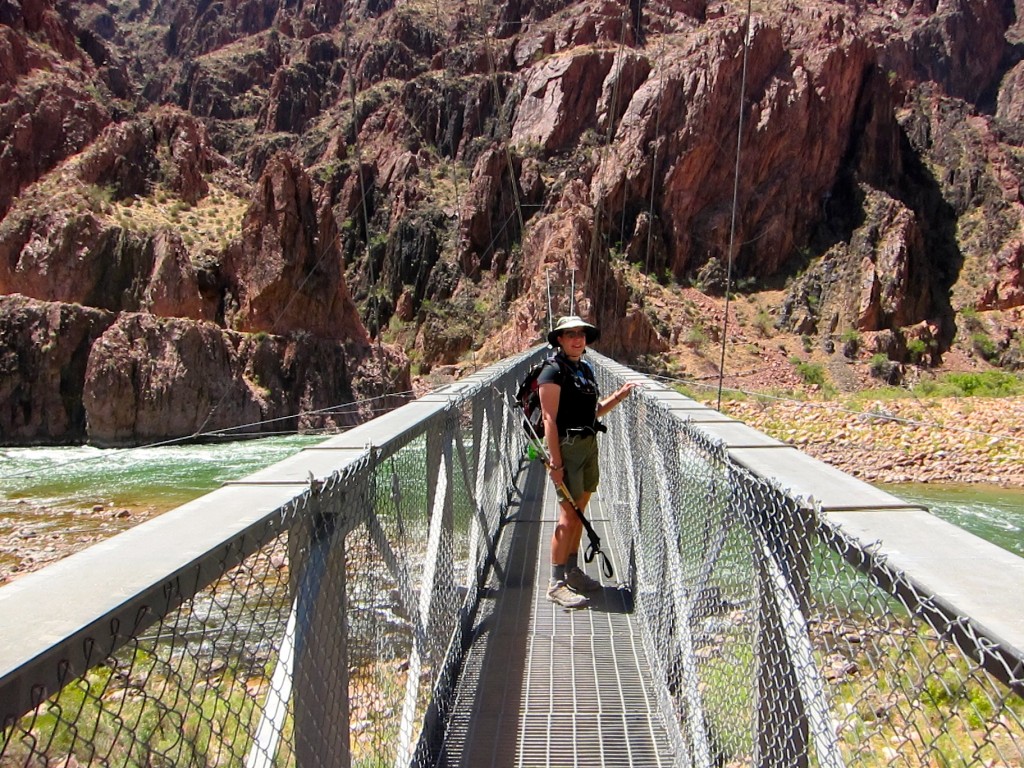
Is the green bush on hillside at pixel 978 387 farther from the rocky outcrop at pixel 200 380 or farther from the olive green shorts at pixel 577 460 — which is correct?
the olive green shorts at pixel 577 460

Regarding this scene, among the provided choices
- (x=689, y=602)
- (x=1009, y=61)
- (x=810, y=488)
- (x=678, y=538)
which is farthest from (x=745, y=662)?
(x=1009, y=61)

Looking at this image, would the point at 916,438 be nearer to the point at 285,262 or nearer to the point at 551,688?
the point at 551,688

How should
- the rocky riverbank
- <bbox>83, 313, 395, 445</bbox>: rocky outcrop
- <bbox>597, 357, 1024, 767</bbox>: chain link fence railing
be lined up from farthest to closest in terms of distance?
<bbox>83, 313, 395, 445</bbox>: rocky outcrop → the rocky riverbank → <bbox>597, 357, 1024, 767</bbox>: chain link fence railing

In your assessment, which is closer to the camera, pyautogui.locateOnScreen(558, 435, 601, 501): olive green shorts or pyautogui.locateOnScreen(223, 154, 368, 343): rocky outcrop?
pyautogui.locateOnScreen(558, 435, 601, 501): olive green shorts

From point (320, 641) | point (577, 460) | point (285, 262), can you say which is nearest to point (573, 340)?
point (577, 460)

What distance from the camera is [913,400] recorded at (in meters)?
24.0

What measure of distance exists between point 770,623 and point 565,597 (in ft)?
7.68

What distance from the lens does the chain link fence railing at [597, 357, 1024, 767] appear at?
1140 millimetres

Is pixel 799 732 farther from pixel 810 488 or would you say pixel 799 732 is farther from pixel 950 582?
pixel 950 582

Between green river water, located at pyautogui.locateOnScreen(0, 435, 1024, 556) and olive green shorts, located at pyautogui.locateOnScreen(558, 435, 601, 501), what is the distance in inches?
309

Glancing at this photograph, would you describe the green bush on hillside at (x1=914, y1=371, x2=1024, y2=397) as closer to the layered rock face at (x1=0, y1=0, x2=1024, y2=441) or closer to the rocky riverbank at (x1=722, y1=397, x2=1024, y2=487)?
the rocky riverbank at (x1=722, y1=397, x2=1024, y2=487)

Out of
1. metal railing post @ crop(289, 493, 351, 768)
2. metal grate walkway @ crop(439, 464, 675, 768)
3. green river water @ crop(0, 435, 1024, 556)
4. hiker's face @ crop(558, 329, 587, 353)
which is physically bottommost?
green river water @ crop(0, 435, 1024, 556)

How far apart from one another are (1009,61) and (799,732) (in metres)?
79.6

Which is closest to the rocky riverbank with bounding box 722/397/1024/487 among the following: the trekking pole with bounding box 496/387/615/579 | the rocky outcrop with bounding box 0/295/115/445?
the trekking pole with bounding box 496/387/615/579
